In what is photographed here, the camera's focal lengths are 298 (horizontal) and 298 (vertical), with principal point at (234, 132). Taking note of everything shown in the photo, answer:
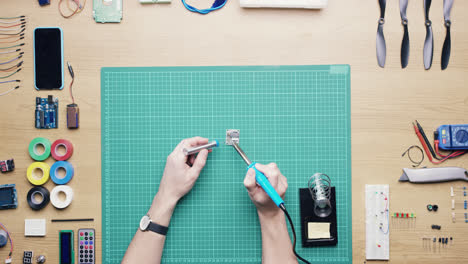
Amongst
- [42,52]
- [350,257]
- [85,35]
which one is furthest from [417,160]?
[42,52]

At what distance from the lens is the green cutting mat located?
123cm

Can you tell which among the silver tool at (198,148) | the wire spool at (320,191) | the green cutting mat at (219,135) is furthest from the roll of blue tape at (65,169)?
the wire spool at (320,191)

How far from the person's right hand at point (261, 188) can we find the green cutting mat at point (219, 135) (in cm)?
9

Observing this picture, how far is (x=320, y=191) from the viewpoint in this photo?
119 cm

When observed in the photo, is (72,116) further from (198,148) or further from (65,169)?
(198,148)

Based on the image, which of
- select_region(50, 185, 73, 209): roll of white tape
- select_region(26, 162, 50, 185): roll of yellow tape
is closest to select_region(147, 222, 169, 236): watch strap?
select_region(50, 185, 73, 209): roll of white tape

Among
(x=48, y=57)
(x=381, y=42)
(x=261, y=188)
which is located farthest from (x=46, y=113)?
(x=381, y=42)

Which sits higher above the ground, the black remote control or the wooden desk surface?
the wooden desk surface

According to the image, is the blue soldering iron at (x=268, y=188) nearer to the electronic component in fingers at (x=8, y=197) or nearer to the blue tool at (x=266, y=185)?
the blue tool at (x=266, y=185)

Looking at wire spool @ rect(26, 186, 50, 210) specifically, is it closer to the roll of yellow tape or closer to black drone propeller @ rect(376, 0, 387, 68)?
the roll of yellow tape

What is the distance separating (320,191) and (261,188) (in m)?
0.25

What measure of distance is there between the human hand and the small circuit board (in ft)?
1.70

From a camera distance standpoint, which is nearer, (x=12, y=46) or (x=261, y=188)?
(x=261, y=188)

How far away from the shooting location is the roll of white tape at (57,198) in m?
1.22
